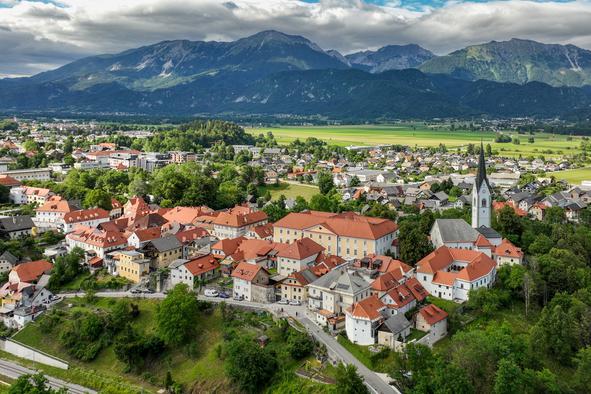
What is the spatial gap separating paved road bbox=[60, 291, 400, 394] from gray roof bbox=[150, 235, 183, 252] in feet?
24.6

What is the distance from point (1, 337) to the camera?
49.9 metres

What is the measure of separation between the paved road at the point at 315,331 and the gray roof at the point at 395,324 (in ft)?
11.9

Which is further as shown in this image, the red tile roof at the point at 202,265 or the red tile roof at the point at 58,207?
the red tile roof at the point at 58,207

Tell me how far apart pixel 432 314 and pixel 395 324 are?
12.7 feet

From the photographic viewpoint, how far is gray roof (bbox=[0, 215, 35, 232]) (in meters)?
67.9

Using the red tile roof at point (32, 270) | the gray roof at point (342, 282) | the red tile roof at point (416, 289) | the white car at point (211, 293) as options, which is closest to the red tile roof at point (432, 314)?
the red tile roof at point (416, 289)

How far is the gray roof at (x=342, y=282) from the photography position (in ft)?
147

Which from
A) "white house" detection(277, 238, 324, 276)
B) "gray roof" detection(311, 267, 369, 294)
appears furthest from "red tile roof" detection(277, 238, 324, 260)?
"gray roof" detection(311, 267, 369, 294)

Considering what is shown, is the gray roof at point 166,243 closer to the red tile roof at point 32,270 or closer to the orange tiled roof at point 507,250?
the red tile roof at point 32,270

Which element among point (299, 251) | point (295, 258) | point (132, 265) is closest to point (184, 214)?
point (132, 265)

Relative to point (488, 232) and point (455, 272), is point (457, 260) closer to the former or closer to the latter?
point (455, 272)

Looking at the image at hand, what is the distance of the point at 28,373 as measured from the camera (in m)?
44.3

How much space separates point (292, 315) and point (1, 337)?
29109mm

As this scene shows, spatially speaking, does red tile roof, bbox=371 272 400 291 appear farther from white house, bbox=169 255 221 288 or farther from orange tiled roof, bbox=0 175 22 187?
orange tiled roof, bbox=0 175 22 187
